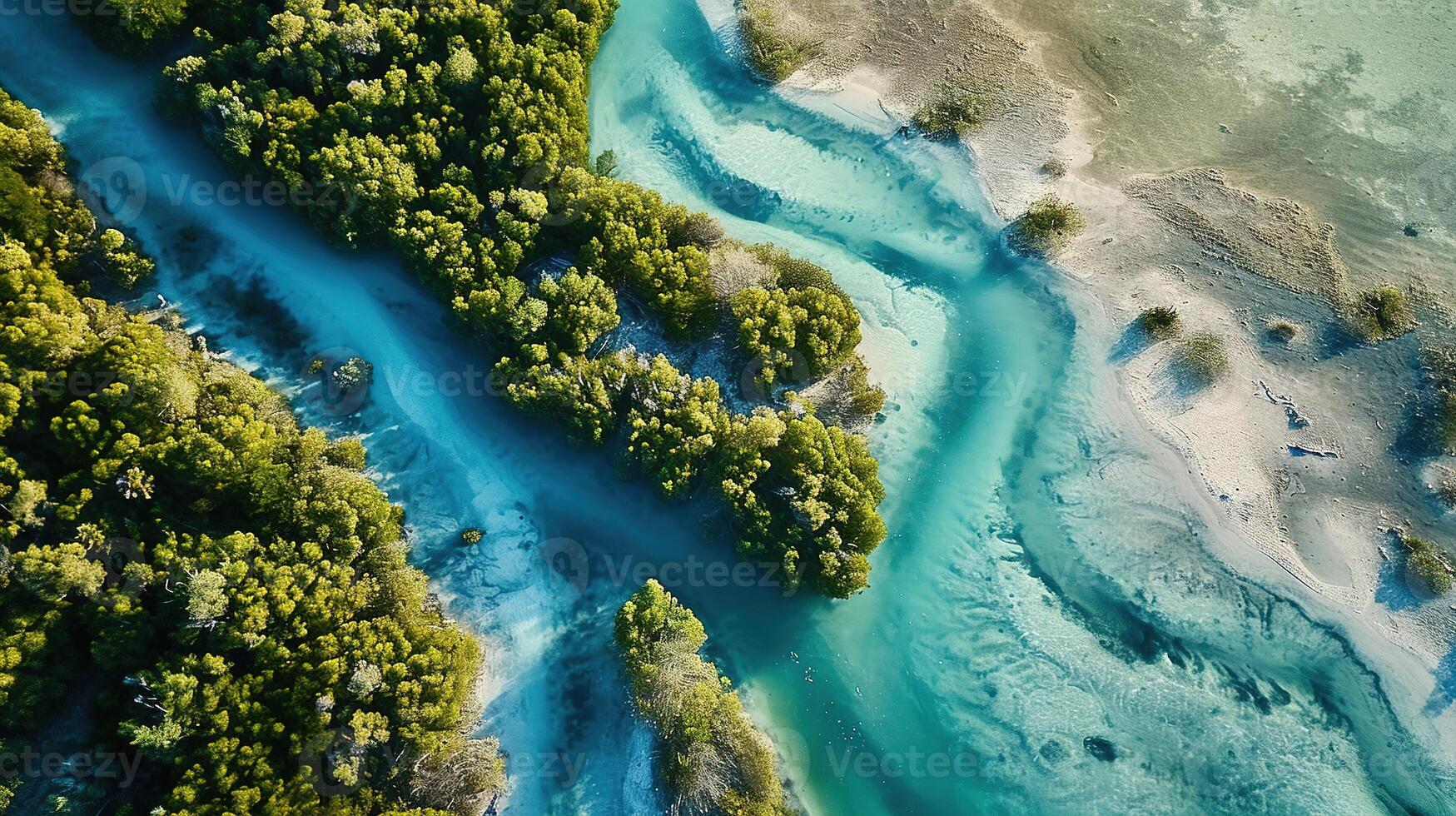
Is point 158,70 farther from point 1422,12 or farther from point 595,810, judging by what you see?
point 1422,12

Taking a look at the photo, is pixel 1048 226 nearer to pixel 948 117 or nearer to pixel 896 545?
pixel 948 117

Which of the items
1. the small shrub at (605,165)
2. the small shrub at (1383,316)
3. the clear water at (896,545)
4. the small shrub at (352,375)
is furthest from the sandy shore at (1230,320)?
the small shrub at (352,375)

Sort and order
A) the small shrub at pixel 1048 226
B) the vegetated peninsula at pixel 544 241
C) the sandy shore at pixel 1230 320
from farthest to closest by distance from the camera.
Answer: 1. the small shrub at pixel 1048 226
2. the sandy shore at pixel 1230 320
3. the vegetated peninsula at pixel 544 241

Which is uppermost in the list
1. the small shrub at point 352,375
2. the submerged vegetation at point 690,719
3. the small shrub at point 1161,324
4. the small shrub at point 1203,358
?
the small shrub at point 1161,324

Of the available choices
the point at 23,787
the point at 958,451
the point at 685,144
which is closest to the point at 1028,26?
the point at 685,144

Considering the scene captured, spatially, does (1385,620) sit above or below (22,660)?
above

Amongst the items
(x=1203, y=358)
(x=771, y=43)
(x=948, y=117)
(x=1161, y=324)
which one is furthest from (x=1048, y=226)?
(x=771, y=43)

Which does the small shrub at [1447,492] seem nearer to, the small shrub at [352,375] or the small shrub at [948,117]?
the small shrub at [948,117]
